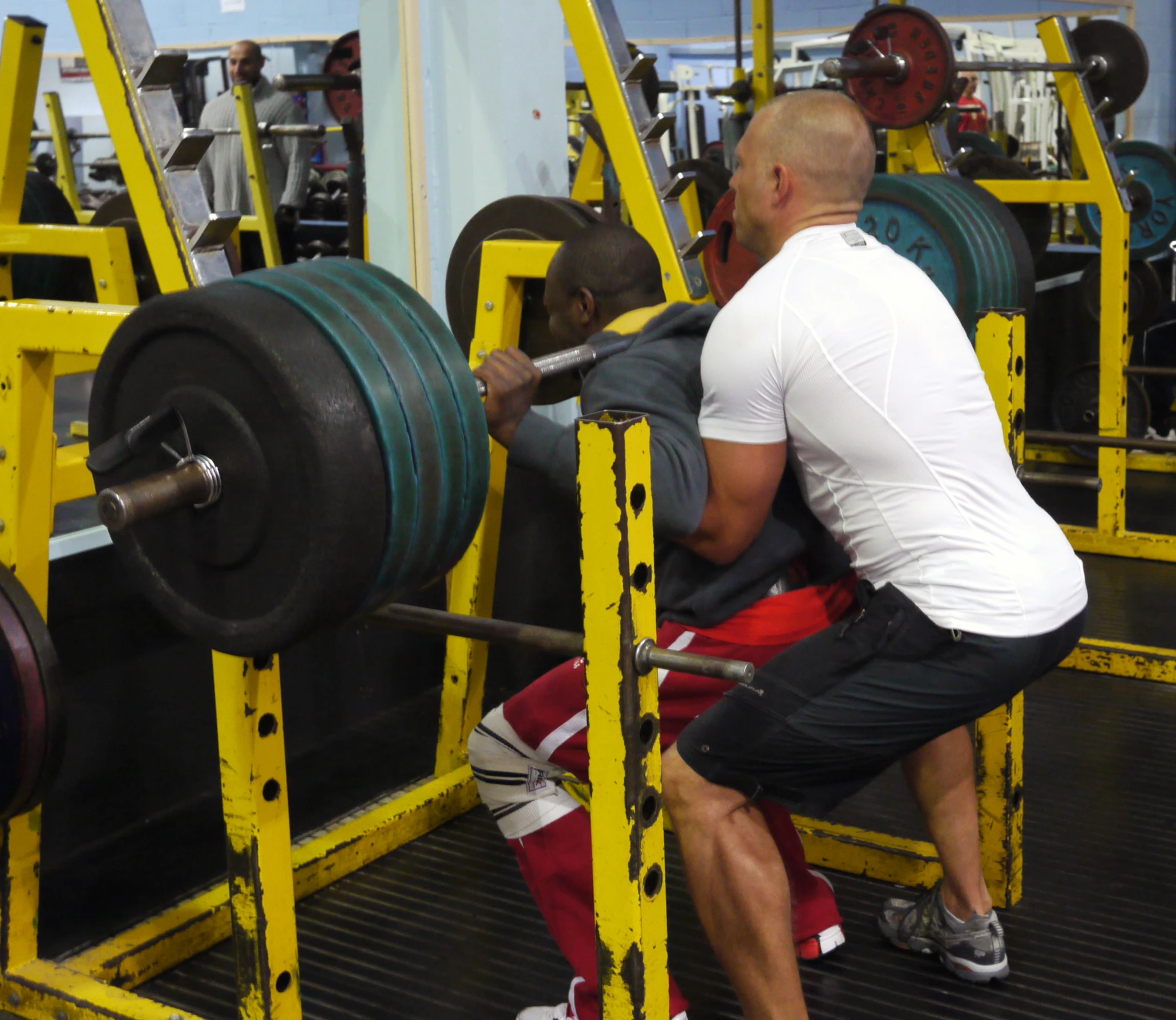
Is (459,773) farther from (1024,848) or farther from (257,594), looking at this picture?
(257,594)

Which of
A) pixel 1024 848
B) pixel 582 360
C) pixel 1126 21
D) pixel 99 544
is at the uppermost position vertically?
pixel 1126 21

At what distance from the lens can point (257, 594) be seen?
1.35 m

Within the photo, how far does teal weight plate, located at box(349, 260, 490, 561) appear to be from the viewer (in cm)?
142

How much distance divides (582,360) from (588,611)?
47 cm

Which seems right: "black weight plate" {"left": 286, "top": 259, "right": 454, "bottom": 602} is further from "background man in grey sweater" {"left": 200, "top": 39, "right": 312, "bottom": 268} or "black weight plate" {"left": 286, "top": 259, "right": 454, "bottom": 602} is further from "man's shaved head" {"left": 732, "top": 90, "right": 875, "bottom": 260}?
"background man in grey sweater" {"left": 200, "top": 39, "right": 312, "bottom": 268}

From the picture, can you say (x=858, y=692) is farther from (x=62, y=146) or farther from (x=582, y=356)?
(x=62, y=146)

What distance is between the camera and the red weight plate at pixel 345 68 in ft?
13.9

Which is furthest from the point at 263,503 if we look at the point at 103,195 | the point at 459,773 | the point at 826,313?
the point at 103,195

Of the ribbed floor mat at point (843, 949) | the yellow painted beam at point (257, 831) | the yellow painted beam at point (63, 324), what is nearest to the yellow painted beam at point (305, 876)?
the ribbed floor mat at point (843, 949)

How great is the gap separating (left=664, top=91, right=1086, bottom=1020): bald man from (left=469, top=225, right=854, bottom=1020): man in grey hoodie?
7 centimetres

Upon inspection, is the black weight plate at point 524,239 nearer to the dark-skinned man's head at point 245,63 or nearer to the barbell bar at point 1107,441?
the barbell bar at point 1107,441

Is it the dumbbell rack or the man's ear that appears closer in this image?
the man's ear

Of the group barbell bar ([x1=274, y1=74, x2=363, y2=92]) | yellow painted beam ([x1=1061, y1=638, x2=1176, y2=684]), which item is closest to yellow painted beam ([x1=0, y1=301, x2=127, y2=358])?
barbell bar ([x1=274, y1=74, x2=363, y2=92])

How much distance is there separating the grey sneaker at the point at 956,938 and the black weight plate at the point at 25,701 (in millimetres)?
1194
